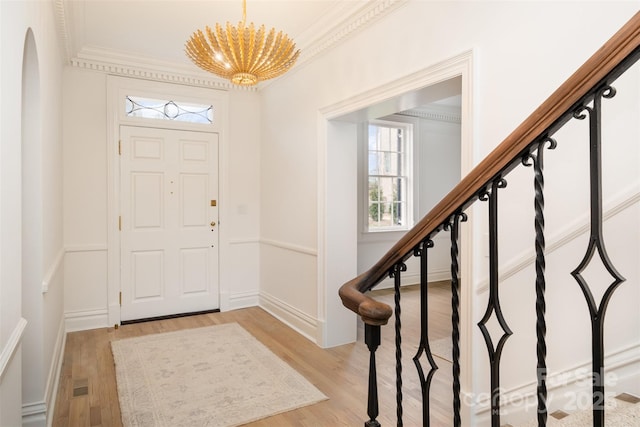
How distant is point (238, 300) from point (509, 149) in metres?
4.49

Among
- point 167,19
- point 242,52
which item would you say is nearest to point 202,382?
point 242,52

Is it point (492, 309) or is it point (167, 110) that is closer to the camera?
point (492, 309)

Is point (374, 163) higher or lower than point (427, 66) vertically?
lower

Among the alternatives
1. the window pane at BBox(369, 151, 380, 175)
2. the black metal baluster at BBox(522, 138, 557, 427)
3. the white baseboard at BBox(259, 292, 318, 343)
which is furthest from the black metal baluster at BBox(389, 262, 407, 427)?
the window pane at BBox(369, 151, 380, 175)

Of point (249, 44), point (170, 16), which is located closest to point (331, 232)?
point (249, 44)

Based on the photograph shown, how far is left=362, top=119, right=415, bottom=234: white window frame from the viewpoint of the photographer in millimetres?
5891

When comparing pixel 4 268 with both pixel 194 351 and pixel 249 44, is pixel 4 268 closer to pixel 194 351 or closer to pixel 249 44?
pixel 249 44

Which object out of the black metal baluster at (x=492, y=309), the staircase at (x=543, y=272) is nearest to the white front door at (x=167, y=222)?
the staircase at (x=543, y=272)

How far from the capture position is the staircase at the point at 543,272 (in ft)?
2.67

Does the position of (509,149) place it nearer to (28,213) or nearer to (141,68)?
(28,213)

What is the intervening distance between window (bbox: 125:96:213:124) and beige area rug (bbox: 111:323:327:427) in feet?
8.12

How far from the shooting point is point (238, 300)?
498 centimetres

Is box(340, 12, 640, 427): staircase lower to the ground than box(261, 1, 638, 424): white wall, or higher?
lower

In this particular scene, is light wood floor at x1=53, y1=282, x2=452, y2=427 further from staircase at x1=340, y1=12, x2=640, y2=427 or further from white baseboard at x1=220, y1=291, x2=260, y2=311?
staircase at x1=340, y1=12, x2=640, y2=427
